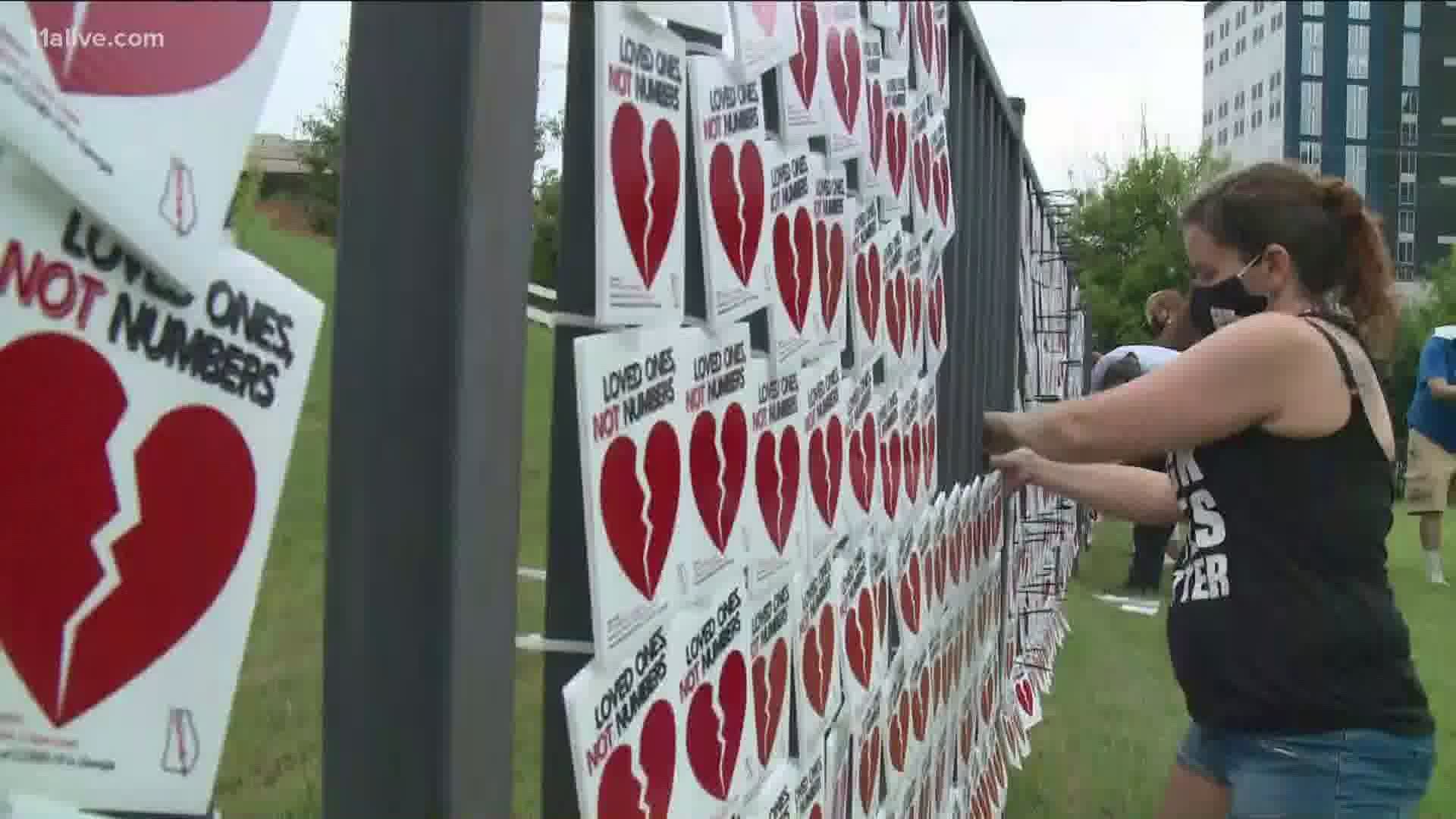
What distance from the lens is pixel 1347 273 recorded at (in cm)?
249

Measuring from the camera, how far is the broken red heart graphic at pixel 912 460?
7.35ft

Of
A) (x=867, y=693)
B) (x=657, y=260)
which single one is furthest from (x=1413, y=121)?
(x=657, y=260)

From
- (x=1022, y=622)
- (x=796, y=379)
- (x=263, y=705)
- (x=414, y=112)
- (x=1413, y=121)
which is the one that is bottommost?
(x=1022, y=622)

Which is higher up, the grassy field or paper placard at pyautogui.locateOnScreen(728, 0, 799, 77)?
paper placard at pyautogui.locateOnScreen(728, 0, 799, 77)

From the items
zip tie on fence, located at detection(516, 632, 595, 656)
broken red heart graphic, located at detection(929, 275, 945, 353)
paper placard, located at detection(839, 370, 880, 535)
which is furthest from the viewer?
broken red heart graphic, located at detection(929, 275, 945, 353)

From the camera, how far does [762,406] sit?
4.67ft

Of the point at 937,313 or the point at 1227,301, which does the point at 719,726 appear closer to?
the point at 937,313

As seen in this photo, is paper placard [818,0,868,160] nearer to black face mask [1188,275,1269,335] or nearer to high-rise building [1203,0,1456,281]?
black face mask [1188,275,1269,335]

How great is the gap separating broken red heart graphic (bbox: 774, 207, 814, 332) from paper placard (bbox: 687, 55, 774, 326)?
0.05 meters

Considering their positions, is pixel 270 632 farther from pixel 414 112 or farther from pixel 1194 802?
pixel 1194 802

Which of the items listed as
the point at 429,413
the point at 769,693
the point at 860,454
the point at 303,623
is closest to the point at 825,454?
the point at 860,454

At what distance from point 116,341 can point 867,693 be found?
1.37 meters

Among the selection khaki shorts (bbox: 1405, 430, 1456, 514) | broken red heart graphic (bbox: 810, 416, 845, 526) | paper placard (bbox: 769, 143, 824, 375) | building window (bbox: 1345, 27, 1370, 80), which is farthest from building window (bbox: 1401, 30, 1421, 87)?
paper placard (bbox: 769, 143, 824, 375)

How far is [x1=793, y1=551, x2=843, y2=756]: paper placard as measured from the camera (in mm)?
1649
